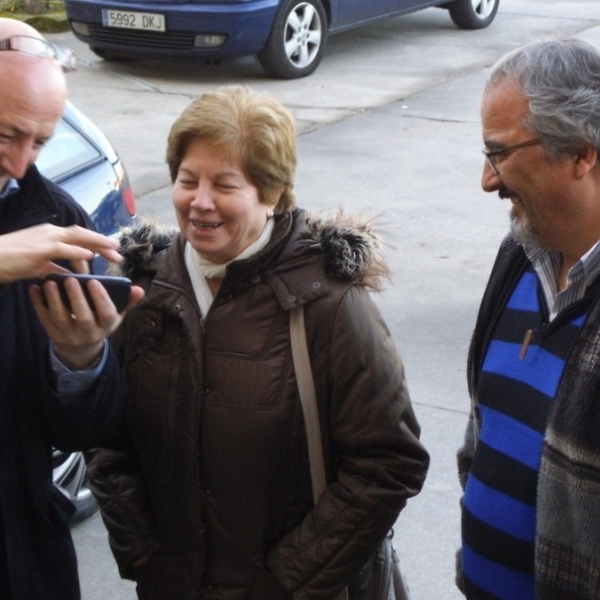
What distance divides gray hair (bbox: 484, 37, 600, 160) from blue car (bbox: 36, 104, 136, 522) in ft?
7.87

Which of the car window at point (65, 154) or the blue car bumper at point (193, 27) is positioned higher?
the car window at point (65, 154)

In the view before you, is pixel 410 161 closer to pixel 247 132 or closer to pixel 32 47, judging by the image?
pixel 247 132

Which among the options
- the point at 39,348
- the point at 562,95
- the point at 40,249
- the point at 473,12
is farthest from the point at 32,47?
the point at 473,12

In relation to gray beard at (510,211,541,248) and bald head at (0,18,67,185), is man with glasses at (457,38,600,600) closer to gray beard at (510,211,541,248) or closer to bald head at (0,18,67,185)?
gray beard at (510,211,541,248)

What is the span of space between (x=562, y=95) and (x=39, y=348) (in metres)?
1.11

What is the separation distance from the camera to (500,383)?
235cm

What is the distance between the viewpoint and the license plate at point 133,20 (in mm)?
10258

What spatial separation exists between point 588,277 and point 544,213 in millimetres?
142

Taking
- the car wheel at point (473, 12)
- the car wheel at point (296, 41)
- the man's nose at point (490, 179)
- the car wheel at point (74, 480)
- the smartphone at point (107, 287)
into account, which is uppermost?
the man's nose at point (490, 179)

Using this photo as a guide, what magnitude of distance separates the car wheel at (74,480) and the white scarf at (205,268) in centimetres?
160

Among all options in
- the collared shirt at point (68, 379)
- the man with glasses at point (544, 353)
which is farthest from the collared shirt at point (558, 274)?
the collared shirt at point (68, 379)

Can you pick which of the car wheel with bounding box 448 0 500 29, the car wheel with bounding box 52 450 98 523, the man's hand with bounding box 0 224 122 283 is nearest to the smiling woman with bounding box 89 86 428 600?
the man's hand with bounding box 0 224 122 283

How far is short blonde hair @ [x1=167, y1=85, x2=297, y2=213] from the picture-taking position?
8.17ft

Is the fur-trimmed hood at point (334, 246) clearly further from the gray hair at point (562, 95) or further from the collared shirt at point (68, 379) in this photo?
the gray hair at point (562, 95)
